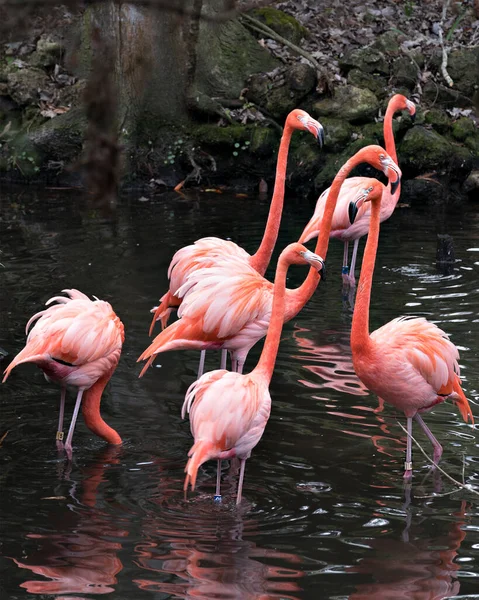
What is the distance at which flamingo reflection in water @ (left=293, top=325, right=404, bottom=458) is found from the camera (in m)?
4.92

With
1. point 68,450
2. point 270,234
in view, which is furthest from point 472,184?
point 68,450

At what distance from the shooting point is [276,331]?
14.8ft

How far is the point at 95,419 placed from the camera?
472 centimetres

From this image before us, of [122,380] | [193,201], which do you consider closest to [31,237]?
[193,201]

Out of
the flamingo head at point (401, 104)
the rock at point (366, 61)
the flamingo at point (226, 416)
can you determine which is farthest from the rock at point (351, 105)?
the flamingo at point (226, 416)

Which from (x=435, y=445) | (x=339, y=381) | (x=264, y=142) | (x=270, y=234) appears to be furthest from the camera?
(x=264, y=142)

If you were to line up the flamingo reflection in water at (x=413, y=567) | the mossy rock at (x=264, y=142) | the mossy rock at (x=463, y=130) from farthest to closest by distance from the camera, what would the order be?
the mossy rock at (x=264, y=142) → the mossy rock at (x=463, y=130) → the flamingo reflection in water at (x=413, y=567)

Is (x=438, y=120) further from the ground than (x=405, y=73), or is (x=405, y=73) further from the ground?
(x=405, y=73)

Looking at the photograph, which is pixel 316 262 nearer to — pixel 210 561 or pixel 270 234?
pixel 210 561

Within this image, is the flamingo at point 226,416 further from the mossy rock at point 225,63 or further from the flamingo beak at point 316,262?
the mossy rock at point 225,63

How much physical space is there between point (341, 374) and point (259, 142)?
5.73 metres

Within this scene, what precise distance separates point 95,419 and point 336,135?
6741 millimetres

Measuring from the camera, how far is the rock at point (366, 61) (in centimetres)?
1133

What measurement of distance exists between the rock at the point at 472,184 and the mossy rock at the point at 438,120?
0.70 metres
